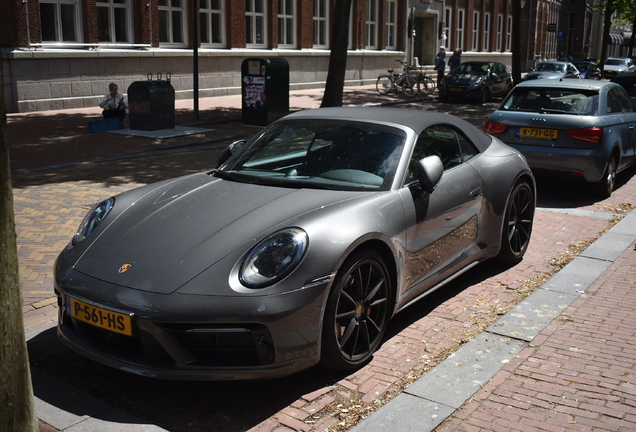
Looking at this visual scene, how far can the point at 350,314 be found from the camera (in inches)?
151

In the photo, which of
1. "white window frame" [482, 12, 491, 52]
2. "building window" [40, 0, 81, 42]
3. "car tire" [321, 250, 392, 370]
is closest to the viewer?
"car tire" [321, 250, 392, 370]

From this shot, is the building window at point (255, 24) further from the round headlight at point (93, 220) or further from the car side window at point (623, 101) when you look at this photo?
the round headlight at point (93, 220)

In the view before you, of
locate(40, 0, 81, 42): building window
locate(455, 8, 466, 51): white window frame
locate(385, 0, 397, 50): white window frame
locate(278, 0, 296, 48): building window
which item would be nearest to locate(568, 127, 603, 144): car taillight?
locate(40, 0, 81, 42): building window

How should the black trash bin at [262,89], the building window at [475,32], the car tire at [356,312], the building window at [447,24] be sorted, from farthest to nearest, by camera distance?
the building window at [475,32] → the building window at [447,24] → the black trash bin at [262,89] → the car tire at [356,312]

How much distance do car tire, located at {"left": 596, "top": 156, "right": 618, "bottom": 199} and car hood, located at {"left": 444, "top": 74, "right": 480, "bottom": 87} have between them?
15.7 meters

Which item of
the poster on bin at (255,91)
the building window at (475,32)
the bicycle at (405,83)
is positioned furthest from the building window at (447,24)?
the poster on bin at (255,91)

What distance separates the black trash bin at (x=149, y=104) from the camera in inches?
551

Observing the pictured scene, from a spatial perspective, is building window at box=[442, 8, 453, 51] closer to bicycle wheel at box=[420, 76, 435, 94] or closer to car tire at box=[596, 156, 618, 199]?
bicycle wheel at box=[420, 76, 435, 94]

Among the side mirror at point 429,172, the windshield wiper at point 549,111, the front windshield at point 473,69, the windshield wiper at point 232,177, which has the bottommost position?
the windshield wiper at point 232,177

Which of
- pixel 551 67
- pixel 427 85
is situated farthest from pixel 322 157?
pixel 551 67

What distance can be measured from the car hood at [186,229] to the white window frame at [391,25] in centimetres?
3108

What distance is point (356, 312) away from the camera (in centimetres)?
389

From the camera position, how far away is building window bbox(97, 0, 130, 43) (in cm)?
1995

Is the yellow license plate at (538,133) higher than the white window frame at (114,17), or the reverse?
the white window frame at (114,17)
